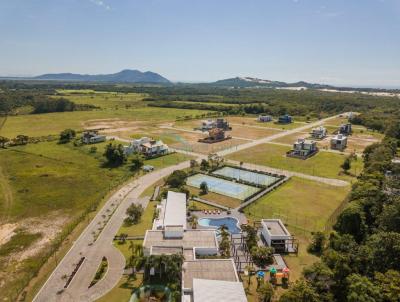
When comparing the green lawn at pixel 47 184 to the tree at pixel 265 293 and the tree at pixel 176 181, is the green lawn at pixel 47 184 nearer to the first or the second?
the tree at pixel 176 181

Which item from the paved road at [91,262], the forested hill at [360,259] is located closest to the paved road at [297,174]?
the forested hill at [360,259]

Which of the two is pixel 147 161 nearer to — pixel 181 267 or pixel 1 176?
pixel 1 176

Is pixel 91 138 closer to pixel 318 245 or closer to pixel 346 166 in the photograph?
pixel 346 166

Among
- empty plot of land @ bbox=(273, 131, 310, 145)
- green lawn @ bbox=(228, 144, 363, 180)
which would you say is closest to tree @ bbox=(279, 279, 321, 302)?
green lawn @ bbox=(228, 144, 363, 180)

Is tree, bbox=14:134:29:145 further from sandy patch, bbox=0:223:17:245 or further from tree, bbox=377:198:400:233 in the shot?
tree, bbox=377:198:400:233

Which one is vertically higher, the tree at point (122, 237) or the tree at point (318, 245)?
the tree at point (318, 245)

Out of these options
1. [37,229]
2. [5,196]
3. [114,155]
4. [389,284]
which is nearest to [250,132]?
[114,155]
